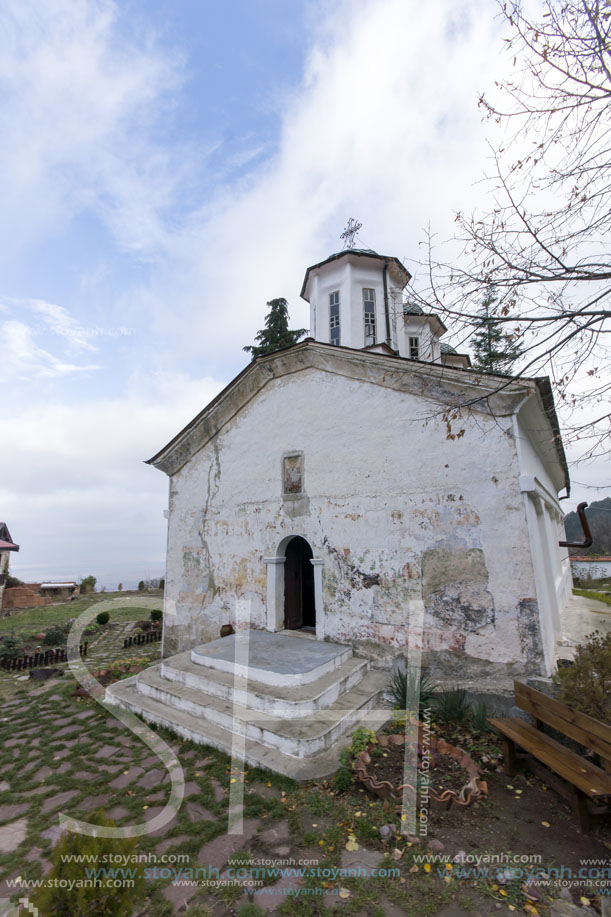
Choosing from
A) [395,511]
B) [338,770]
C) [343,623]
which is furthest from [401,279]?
[338,770]

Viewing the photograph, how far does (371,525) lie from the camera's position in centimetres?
718

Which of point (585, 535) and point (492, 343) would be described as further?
point (585, 535)

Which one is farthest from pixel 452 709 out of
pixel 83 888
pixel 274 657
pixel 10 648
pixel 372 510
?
pixel 10 648

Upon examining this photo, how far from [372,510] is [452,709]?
313 centimetres

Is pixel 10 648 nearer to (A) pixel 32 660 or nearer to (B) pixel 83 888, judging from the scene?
(A) pixel 32 660

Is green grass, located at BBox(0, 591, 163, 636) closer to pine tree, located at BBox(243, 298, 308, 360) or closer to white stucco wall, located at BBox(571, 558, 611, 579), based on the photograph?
pine tree, located at BBox(243, 298, 308, 360)

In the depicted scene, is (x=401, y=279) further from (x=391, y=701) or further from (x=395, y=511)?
(x=391, y=701)

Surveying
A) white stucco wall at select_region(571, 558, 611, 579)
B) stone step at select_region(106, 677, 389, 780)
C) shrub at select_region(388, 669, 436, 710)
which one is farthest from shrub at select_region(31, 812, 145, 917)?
white stucco wall at select_region(571, 558, 611, 579)

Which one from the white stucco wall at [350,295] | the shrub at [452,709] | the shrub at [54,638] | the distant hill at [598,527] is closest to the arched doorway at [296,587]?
the shrub at [452,709]

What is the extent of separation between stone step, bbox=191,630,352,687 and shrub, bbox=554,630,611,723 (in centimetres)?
324

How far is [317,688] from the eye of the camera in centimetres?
574

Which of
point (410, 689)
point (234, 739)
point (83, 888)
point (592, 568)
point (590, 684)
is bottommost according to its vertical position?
point (234, 739)

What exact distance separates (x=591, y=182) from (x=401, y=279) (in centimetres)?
1224

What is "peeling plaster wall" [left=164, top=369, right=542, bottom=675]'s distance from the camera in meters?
6.03
